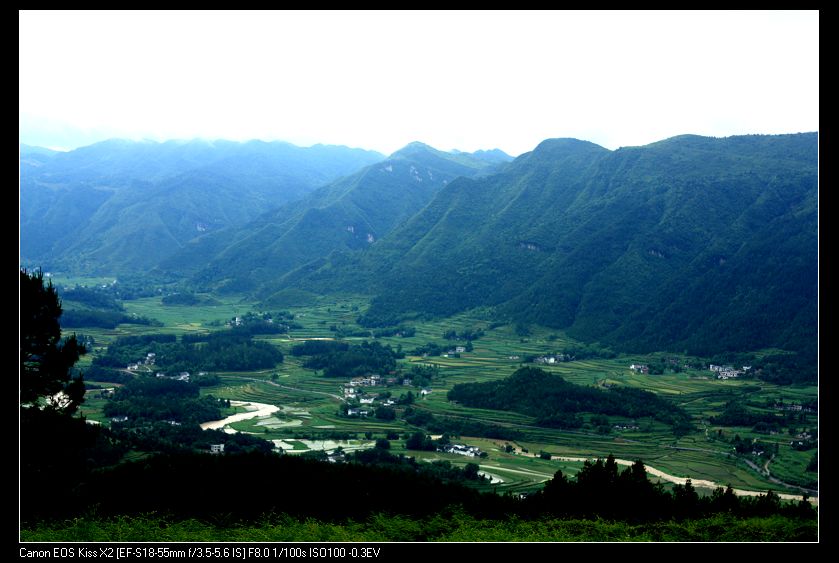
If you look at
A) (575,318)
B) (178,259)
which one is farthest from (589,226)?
(178,259)

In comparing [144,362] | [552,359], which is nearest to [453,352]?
[552,359]

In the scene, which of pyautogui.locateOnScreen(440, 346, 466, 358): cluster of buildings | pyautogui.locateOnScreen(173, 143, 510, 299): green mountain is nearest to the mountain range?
pyautogui.locateOnScreen(173, 143, 510, 299): green mountain

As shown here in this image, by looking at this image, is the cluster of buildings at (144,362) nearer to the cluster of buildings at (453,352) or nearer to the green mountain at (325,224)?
the cluster of buildings at (453,352)

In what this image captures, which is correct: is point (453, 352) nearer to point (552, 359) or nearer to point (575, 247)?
point (552, 359)

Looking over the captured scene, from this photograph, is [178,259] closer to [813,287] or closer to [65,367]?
[813,287]

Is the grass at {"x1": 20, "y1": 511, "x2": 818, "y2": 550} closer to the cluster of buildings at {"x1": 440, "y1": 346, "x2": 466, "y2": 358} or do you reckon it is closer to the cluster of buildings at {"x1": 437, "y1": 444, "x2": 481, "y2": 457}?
the cluster of buildings at {"x1": 437, "y1": 444, "x2": 481, "y2": 457}

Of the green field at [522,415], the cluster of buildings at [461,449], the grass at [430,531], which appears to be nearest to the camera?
the grass at [430,531]

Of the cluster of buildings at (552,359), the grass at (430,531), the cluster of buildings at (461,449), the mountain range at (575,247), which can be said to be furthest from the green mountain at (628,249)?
the grass at (430,531)
